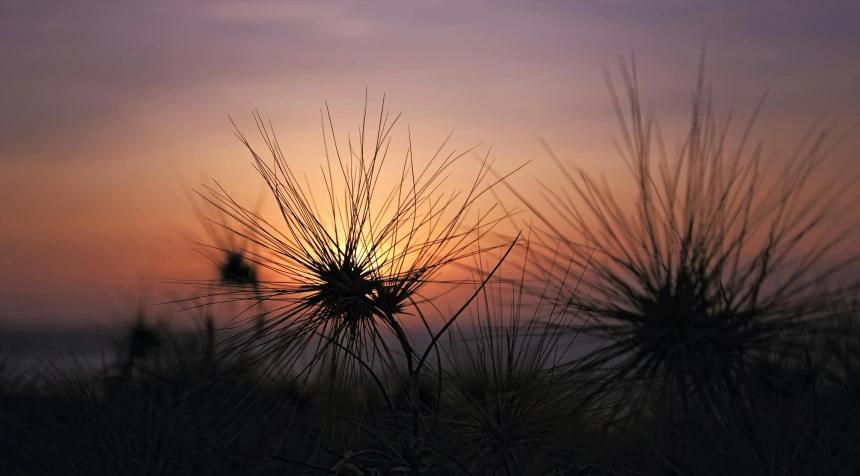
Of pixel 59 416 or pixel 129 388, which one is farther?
pixel 59 416

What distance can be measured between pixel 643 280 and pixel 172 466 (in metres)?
5.70

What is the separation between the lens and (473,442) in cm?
384

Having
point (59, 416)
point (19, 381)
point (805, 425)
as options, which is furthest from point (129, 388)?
point (805, 425)

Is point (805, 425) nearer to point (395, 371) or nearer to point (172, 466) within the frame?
point (395, 371)

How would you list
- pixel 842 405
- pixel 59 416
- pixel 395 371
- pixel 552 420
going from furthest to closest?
pixel 59 416 < pixel 842 405 < pixel 552 420 < pixel 395 371

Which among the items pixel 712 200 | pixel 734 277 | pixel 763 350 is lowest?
pixel 763 350

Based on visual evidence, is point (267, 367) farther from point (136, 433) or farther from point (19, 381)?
point (19, 381)

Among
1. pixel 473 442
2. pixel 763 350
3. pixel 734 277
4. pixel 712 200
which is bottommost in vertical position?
pixel 473 442

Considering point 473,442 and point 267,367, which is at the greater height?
point 267,367

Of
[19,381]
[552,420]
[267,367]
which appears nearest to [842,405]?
[552,420]

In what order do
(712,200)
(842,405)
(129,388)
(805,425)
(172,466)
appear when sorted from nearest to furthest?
1. (712,200)
2. (805,425)
3. (842,405)
4. (172,466)
5. (129,388)

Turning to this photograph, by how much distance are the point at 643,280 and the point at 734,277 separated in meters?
0.33

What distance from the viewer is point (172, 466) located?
7.27m

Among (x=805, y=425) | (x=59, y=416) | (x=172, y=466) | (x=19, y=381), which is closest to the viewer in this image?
(x=805, y=425)
